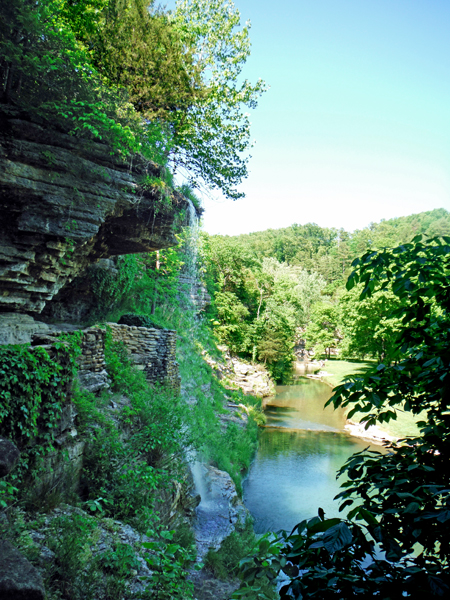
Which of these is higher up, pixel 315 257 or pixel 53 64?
pixel 315 257

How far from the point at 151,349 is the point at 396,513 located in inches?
391

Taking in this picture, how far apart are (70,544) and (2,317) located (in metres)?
4.31

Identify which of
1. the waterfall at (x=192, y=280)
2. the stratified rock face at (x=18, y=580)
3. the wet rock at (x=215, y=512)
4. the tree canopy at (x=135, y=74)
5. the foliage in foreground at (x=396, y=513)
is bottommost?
the wet rock at (x=215, y=512)

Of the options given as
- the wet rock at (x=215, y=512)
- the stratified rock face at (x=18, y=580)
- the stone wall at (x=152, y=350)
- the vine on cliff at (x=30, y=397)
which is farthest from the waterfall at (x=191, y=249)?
the stratified rock face at (x=18, y=580)

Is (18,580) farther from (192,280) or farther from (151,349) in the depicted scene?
(192,280)

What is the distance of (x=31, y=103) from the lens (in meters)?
6.55

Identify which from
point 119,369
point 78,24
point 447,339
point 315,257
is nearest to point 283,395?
point 119,369

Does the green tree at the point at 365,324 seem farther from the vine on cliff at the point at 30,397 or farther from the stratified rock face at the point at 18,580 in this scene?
the stratified rock face at the point at 18,580

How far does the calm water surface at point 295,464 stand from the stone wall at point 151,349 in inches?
182

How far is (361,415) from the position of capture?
2197 centimetres

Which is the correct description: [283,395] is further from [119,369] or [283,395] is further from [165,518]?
[165,518]

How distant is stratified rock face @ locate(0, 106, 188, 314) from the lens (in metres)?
6.39

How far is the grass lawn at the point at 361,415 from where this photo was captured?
17.8 meters

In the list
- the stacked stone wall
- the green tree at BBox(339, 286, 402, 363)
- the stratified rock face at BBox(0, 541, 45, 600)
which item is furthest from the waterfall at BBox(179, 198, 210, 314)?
the stratified rock face at BBox(0, 541, 45, 600)
